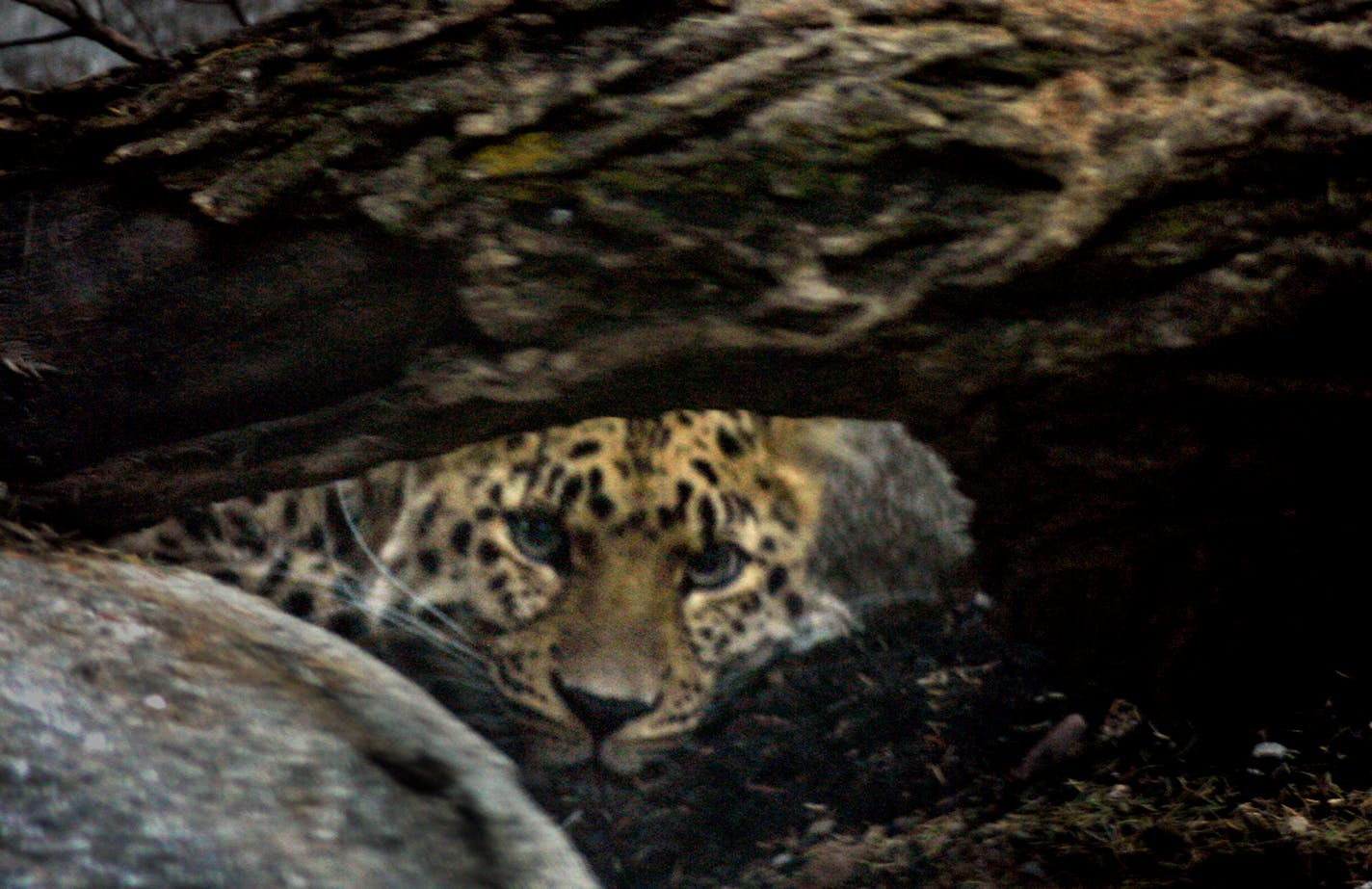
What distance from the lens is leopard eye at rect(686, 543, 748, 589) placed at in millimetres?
3602

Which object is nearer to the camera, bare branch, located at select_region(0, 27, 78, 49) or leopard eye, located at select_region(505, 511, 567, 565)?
bare branch, located at select_region(0, 27, 78, 49)

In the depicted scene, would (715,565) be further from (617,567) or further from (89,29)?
(89,29)

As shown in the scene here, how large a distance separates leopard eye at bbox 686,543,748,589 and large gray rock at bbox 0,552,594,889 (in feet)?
4.36

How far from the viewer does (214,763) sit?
1858 millimetres

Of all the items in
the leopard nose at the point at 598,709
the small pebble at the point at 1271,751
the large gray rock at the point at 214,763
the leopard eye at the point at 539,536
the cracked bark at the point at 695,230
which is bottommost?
the leopard nose at the point at 598,709

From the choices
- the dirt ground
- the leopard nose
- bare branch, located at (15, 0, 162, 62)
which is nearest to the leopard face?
the leopard nose

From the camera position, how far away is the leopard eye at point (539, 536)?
3480 millimetres

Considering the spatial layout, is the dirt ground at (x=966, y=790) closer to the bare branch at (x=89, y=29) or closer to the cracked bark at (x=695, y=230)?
the cracked bark at (x=695, y=230)

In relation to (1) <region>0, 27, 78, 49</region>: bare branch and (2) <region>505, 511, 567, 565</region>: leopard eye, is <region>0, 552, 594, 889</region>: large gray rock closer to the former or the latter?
(2) <region>505, 511, 567, 565</region>: leopard eye

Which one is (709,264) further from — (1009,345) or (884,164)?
(1009,345)

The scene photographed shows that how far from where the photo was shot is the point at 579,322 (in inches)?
87.0

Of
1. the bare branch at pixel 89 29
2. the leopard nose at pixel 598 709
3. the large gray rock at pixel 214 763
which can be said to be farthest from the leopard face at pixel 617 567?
the bare branch at pixel 89 29

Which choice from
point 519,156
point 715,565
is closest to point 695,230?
point 519,156

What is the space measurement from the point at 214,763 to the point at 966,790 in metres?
1.51
